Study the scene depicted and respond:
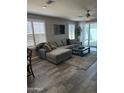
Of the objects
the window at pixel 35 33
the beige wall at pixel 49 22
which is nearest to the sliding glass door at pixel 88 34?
the beige wall at pixel 49 22

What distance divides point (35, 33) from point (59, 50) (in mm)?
1618

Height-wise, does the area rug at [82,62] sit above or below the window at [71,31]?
below

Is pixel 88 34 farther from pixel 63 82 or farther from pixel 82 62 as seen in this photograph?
pixel 63 82

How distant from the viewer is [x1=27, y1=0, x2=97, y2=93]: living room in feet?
9.07

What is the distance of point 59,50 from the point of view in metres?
5.03

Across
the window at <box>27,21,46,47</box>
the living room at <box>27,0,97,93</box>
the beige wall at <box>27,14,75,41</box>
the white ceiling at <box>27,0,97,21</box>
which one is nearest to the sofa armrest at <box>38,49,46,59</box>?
the living room at <box>27,0,97,93</box>

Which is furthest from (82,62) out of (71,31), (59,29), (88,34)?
(88,34)

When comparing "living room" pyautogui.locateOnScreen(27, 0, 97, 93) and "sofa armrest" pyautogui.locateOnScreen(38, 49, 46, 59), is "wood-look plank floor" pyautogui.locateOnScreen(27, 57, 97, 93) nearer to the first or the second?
"living room" pyautogui.locateOnScreen(27, 0, 97, 93)

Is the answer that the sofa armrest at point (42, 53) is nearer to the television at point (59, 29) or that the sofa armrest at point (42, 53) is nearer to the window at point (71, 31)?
the television at point (59, 29)

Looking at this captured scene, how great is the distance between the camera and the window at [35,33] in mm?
5090

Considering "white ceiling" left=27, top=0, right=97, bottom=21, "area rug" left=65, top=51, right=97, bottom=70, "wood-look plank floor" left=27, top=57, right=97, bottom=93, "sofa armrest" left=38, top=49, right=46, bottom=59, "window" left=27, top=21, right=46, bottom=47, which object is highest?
"white ceiling" left=27, top=0, right=97, bottom=21

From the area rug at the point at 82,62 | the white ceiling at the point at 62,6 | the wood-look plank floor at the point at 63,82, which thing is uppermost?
the white ceiling at the point at 62,6

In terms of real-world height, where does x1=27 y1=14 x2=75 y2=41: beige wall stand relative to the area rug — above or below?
above
